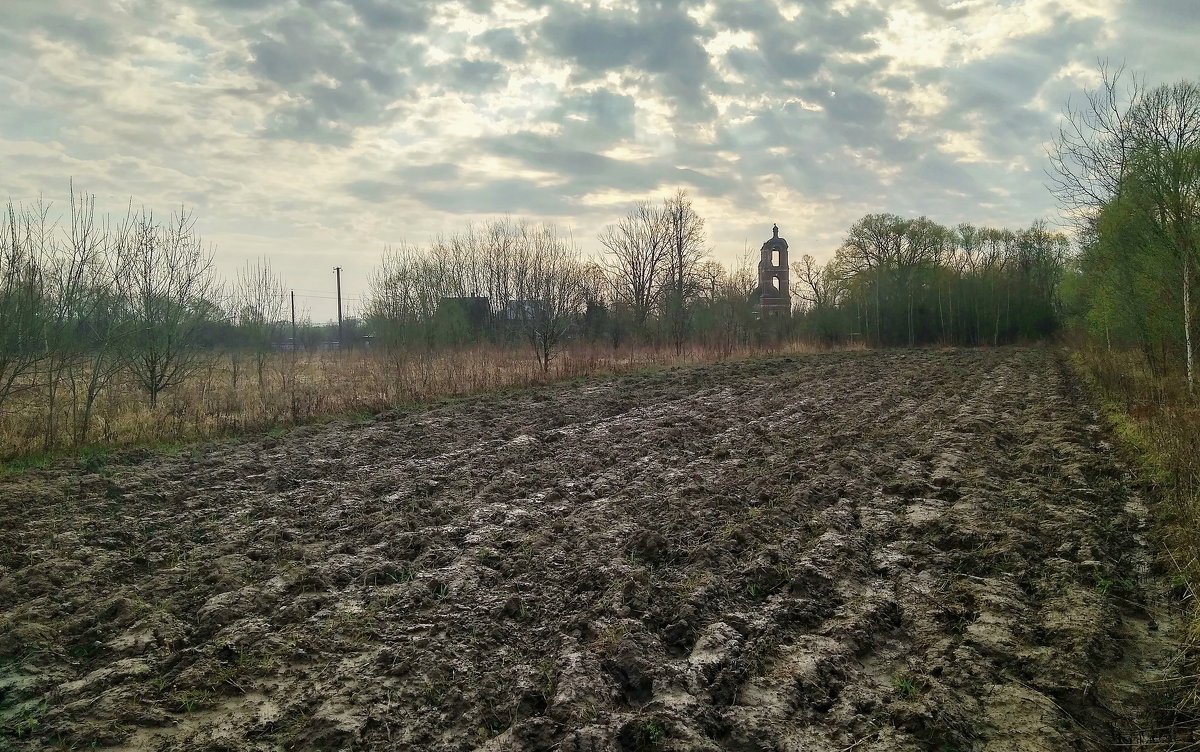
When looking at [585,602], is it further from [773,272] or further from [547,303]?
[773,272]

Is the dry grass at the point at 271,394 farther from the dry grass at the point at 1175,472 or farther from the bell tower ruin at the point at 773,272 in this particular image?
the bell tower ruin at the point at 773,272

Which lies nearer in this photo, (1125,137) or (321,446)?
(321,446)

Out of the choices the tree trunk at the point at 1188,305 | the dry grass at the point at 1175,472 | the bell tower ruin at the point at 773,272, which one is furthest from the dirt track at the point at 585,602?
the bell tower ruin at the point at 773,272

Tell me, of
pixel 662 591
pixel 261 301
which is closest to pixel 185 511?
pixel 662 591

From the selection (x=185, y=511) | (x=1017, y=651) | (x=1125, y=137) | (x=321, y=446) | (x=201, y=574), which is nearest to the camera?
(x=1017, y=651)

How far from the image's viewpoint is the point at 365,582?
484cm

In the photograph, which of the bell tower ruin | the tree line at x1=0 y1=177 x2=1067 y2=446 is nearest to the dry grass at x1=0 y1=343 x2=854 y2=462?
the tree line at x1=0 y1=177 x2=1067 y2=446

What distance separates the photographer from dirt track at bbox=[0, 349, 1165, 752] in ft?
10.5

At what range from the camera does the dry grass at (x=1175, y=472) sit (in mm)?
3715

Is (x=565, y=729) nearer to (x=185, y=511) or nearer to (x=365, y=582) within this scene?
(x=365, y=582)

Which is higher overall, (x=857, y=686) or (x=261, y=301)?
(x=261, y=301)

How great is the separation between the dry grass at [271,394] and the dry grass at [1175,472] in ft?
38.1

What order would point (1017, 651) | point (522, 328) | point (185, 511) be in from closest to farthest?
point (1017, 651) → point (185, 511) → point (522, 328)

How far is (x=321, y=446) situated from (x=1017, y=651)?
879 cm
